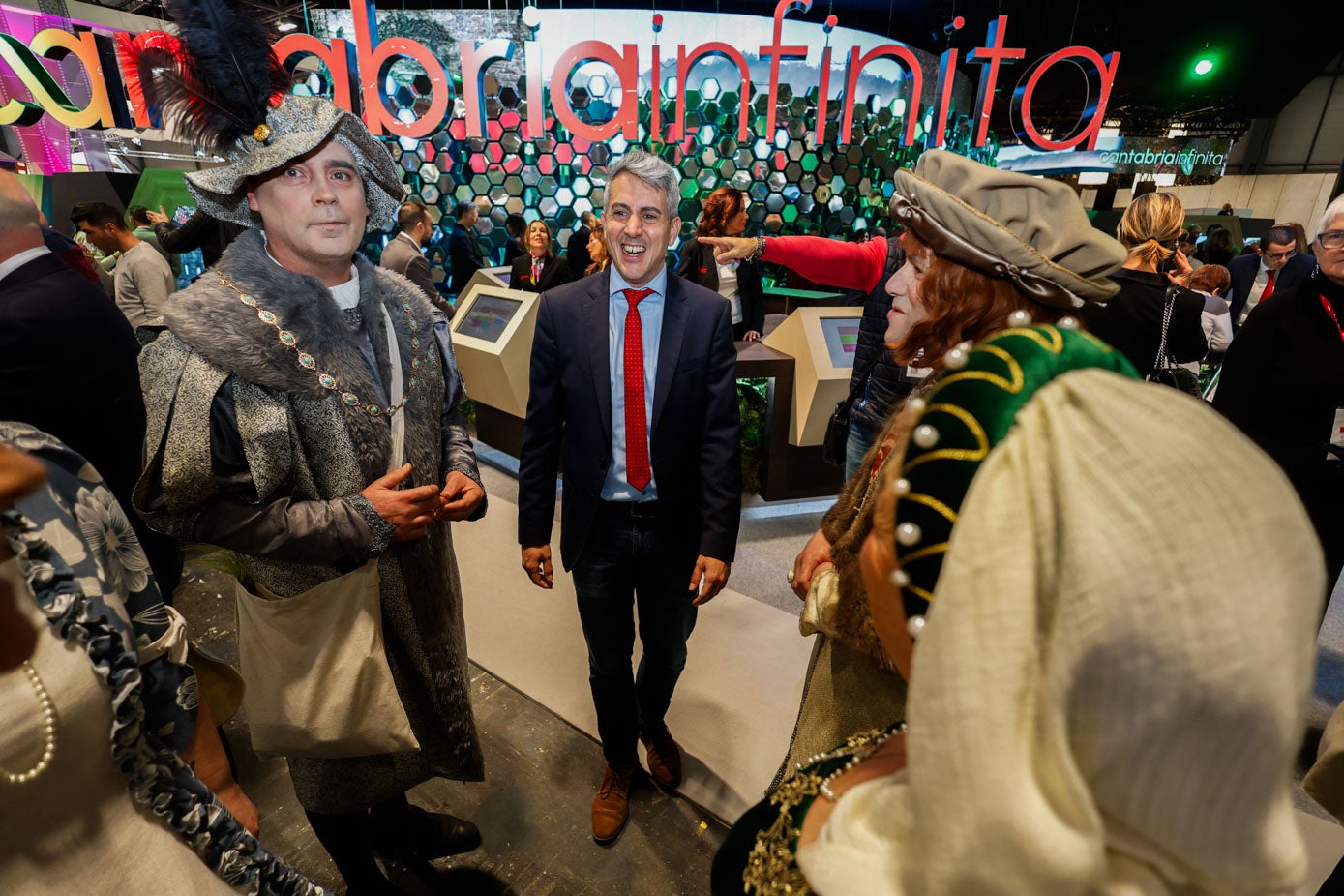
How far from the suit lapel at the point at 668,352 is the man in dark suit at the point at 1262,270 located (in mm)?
5372

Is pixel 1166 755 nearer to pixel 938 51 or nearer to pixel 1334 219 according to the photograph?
pixel 1334 219

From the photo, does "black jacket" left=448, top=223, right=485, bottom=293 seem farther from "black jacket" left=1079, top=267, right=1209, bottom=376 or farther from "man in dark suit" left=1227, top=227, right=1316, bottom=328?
"man in dark suit" left=1227, top=227, right=1316, bottom=328

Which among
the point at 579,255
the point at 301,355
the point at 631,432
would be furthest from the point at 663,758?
the point at 579,255

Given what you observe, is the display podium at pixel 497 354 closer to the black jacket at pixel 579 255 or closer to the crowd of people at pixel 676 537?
the black jacket at pixel 579 255

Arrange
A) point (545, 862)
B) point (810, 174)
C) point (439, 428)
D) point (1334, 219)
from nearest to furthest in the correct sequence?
point (439, 428)
point (545, 862)
point (1334, 219)
point (810, 174)

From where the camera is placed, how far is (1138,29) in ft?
32.5

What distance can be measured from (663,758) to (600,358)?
1.32 m

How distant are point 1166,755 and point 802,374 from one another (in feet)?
11.1

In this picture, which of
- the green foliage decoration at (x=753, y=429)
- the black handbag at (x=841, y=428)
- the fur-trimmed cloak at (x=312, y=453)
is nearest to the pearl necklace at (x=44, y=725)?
the fur-trimmed cloak at (x=312, y=453)

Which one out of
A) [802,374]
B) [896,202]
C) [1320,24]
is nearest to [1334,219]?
[896,202]

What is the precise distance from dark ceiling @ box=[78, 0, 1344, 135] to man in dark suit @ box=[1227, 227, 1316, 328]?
3402 mm

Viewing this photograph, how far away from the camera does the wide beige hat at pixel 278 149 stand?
50.2 inches

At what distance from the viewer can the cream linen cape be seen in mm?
389

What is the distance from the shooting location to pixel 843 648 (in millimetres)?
1060
